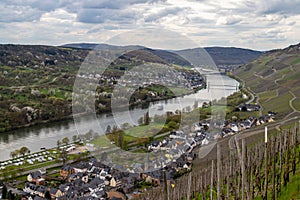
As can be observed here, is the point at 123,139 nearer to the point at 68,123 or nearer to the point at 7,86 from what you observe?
the point at 68,123

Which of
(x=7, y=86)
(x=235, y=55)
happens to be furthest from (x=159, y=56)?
(x=235, y=55)

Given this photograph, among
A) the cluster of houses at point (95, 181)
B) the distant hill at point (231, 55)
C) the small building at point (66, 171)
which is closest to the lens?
the cluster of houses at point (95, 181)

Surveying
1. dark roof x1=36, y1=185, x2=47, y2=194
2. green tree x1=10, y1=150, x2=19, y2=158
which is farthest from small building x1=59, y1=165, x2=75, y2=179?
green tree x1=10, y1=150, x2=19, y2=158

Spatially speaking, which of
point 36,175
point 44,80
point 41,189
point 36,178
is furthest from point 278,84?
point 41,189

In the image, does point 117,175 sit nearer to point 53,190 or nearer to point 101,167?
point 101,167

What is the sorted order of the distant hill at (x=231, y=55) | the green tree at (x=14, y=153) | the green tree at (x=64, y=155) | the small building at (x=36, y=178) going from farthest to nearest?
the distant hill at (x=231, y=55) → the green tree at (x=14, y=153) → the green tree at (x=64, y=155) → the small building at (x=36, y=178)

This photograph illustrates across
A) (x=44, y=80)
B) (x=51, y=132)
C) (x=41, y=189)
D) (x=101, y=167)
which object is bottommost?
(x=51, y=132)

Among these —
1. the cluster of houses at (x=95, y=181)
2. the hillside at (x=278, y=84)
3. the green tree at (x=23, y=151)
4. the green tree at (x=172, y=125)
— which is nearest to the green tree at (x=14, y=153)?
the green tree at (x=23, y=151)

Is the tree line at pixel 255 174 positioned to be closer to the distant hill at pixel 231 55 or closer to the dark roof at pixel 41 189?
the dark roof at pixel 41 189

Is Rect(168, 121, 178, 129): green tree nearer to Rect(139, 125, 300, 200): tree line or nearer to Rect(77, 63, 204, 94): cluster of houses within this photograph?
Rect(77, 63, 204, 94): cluster of houses
